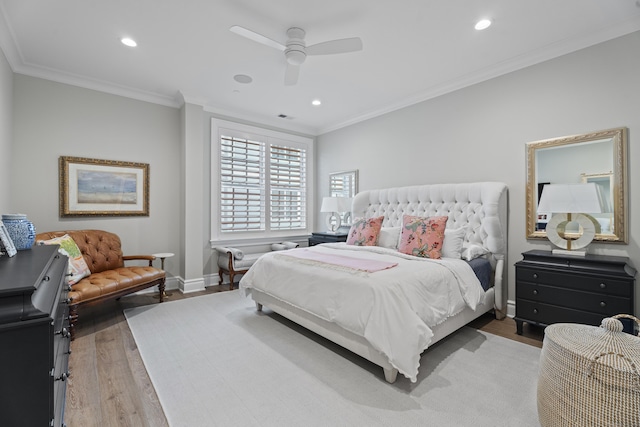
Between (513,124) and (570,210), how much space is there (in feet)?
4.14

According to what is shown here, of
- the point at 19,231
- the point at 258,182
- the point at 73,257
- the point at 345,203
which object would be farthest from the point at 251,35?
the point at 345,203

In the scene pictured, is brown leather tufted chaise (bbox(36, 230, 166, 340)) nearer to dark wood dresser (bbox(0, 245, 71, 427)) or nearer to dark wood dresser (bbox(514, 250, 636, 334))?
dark wood dresser (bbox(0, 245, 71, 427))

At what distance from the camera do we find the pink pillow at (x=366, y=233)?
3.98m

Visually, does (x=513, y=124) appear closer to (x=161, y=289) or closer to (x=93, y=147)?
(x=161, y=289)

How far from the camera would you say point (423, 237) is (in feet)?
11.1

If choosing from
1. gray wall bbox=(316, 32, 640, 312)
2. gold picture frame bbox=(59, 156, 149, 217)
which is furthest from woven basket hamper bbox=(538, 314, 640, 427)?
gold picture frame bbox=(59, 156, 149, 217)

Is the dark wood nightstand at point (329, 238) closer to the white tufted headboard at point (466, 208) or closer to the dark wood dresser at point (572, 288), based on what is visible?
the white tufted headboard at point (466, 208)

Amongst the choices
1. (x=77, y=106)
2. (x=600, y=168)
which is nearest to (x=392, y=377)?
(x=600, y=168)

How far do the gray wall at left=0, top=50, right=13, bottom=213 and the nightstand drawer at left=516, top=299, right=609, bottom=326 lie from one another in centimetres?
531

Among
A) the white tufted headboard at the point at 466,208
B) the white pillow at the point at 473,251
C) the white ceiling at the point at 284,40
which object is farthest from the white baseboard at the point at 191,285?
the white pillow at the point at 473,251

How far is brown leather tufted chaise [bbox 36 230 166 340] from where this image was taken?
2990 millimetres

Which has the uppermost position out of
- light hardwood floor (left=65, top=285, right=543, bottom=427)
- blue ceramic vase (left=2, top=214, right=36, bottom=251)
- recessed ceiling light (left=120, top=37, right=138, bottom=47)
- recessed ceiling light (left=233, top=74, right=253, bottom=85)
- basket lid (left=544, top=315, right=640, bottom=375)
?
recessed ceiling light (left=233, top=74, right=253, bottom=85)

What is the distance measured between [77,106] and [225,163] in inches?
80.1

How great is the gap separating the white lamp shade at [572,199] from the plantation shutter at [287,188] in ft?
13.5
